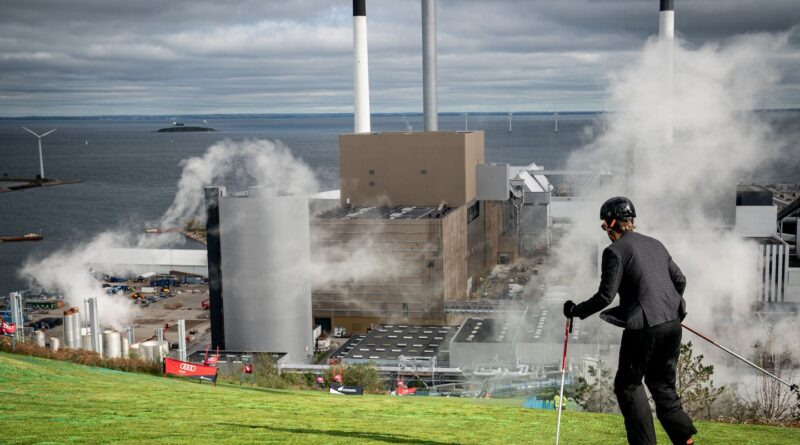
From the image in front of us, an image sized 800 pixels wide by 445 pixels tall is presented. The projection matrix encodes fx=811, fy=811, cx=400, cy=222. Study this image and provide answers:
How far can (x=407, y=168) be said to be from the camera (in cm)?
6525

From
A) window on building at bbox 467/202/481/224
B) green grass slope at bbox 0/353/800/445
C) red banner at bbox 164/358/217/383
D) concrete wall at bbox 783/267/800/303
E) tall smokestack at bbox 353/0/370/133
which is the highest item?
tall smokestack at bbox 353/0/370/133

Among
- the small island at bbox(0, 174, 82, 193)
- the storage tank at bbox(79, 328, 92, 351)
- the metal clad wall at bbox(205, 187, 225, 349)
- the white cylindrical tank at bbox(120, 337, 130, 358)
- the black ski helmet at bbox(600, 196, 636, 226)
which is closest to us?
the black ski helmet at bbox(600, 196, 636, 226)

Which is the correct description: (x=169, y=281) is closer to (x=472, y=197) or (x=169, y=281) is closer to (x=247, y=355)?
(x=472, y=197)

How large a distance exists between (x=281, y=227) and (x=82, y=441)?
112 ft

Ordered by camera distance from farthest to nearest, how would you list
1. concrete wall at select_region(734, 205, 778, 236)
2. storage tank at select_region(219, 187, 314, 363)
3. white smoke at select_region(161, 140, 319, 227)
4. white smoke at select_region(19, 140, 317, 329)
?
1. white smoke at select_region(161, 140, 319, 227)
2. concrete wall at select_region(734, 205, 778, 236)
3. white smoke at select_region(19, 140, 317, 329)
4. storage tank at select_region(219, 187, 314, 363)

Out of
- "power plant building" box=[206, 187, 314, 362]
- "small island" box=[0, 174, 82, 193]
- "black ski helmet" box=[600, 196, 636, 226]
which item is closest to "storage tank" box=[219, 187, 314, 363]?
"power plant building" box=[206, 187, 314, 362]

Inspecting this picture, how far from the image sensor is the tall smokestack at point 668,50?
65562 mm

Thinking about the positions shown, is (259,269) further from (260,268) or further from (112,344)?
(112,344)

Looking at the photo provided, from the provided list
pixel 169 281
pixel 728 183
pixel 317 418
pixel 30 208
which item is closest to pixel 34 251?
pixel 169 281

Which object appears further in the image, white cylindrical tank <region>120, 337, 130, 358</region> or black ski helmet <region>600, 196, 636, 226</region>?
white cylindrical tank <region>120, 337, 130, 358</region>

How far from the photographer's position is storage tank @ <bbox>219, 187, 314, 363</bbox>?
132 ft

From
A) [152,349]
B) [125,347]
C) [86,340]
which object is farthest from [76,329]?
[152,349]

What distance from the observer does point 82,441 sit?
6.66 meters

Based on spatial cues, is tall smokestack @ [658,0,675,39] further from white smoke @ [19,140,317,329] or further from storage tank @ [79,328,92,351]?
storage tank @ [79,328,92,351]
